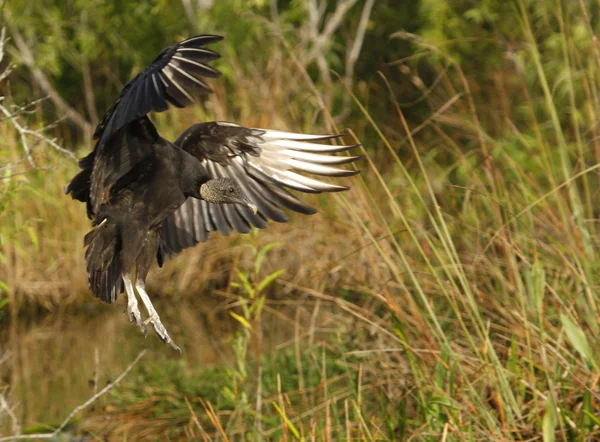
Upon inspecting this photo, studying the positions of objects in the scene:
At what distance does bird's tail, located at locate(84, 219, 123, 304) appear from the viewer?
3.95 metres

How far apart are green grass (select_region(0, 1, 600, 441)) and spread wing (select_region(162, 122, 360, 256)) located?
188 mm

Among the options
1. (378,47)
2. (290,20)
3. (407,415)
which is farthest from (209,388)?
(378,47)

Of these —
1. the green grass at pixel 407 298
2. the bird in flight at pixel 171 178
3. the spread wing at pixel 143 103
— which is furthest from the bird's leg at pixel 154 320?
the spread wing at pixel 143 103

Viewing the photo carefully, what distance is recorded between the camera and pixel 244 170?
171 inches

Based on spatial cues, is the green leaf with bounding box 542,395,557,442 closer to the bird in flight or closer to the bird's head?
the bird in flight

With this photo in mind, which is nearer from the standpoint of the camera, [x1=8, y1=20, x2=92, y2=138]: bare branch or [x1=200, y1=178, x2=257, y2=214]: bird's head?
[x1=200, y1=178, x2=257, y2=214]: bird's head

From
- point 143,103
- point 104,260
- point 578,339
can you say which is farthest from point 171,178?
point 578,339

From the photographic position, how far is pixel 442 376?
12.0ft

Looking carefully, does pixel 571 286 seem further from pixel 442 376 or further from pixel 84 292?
pixel 84 292

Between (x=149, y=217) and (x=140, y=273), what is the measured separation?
29cm

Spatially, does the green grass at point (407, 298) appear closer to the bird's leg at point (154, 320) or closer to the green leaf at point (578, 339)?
the green leaf at point (578, 339)

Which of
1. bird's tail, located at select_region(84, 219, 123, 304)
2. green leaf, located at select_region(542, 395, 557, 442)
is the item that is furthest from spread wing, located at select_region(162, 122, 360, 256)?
green leaf, located at select_region(542, 395, 557, 442)

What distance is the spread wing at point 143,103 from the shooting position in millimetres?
3191

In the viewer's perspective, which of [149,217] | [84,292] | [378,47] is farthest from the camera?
[378,47]
